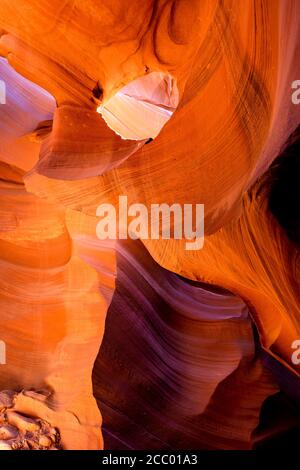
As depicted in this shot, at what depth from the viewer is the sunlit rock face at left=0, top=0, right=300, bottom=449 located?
63.6 inches

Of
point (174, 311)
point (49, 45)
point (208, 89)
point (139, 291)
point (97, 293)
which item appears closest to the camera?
point (208, 89)

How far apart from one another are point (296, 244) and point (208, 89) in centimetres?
58

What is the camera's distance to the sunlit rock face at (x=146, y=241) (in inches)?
63.6

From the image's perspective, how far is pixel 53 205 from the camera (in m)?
2.40

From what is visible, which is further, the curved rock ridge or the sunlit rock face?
the curved rock ridge

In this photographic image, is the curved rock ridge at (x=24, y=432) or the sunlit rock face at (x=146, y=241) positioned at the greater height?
the sunlit rock face at (x=146, y=241)

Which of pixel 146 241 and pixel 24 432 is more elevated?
pixel 146 241

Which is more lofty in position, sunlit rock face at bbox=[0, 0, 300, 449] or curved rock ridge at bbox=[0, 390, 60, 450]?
sunlit rock face at bbox=[0, 0, 300, 449]

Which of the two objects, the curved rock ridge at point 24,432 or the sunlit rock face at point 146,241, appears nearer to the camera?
the sunlit rock face at point 146,241

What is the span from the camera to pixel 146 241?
1.92m

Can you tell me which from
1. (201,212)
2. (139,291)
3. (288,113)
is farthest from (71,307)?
(288,113)

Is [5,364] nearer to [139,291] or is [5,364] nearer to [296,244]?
[139,291]

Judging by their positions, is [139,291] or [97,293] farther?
[139,291]

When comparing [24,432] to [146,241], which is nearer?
[146,241]
